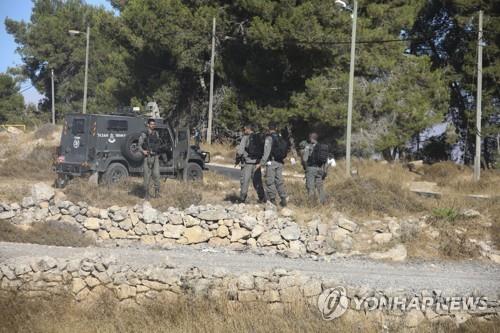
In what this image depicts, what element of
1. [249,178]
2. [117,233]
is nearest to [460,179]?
[249,178]

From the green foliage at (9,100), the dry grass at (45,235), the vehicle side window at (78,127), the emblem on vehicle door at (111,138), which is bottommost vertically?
the dry grass at (45,235)

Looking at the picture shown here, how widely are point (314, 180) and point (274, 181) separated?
3.44ft

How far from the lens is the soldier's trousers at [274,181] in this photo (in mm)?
13070

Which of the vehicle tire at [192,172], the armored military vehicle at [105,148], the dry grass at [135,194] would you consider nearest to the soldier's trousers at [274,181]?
the dry grass at [135,194]

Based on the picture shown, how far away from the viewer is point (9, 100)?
61.5 metres

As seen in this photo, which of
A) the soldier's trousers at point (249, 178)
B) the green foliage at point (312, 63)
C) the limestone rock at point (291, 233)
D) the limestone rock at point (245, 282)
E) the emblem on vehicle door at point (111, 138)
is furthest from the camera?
the green foliage at point (312, 63)

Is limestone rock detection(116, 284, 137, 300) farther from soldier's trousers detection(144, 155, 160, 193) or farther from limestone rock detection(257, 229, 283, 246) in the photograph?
soldier's trousers detection(144, 155, 160, 193)

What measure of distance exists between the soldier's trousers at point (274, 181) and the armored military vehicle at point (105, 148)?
12.2ft

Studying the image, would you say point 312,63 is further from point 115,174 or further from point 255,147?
point 255,147

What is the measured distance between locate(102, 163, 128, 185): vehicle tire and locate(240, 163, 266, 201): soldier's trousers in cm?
384

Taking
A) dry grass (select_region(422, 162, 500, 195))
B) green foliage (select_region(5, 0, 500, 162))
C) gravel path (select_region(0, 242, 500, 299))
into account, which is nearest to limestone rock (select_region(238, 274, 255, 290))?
gravel path (select_region(0, 242, 500, 299))

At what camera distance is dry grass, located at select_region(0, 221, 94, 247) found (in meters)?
11.2

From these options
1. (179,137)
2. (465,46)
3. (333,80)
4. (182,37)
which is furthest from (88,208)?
(465,46)

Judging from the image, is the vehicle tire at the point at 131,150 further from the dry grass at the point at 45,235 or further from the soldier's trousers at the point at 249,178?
the dry grass at the point at 45,235
